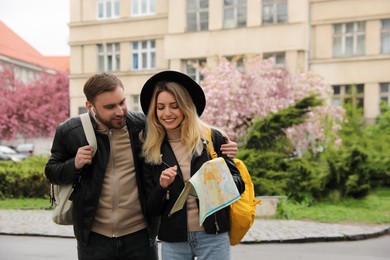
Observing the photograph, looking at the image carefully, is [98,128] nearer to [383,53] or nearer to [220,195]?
[220,195]

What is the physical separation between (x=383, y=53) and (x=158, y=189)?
3170 cm

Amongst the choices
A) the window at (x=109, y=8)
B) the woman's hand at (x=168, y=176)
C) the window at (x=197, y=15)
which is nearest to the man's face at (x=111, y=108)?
the woman's hand at (x=168, y=176)

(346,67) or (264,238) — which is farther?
(346,67)

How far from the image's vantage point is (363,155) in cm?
1362

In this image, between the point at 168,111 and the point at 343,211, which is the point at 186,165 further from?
the point at 343,211

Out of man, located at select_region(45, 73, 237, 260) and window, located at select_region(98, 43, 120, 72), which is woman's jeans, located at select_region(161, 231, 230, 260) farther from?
window, located at select_region(98, 43, 120, 72)

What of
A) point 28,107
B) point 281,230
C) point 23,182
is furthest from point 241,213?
point 28,107

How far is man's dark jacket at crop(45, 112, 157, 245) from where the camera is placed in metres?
3.33

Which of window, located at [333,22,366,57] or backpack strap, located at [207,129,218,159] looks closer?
backpack strap, located at [207,129,218,159]

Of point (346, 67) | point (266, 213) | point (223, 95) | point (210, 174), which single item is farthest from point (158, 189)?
point (346, 67)

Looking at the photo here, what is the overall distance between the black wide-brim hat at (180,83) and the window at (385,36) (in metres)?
31.4

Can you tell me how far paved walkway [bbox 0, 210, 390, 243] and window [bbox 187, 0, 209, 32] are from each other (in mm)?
25544

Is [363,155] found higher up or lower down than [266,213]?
higher up

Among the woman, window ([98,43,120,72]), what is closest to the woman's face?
the woman
